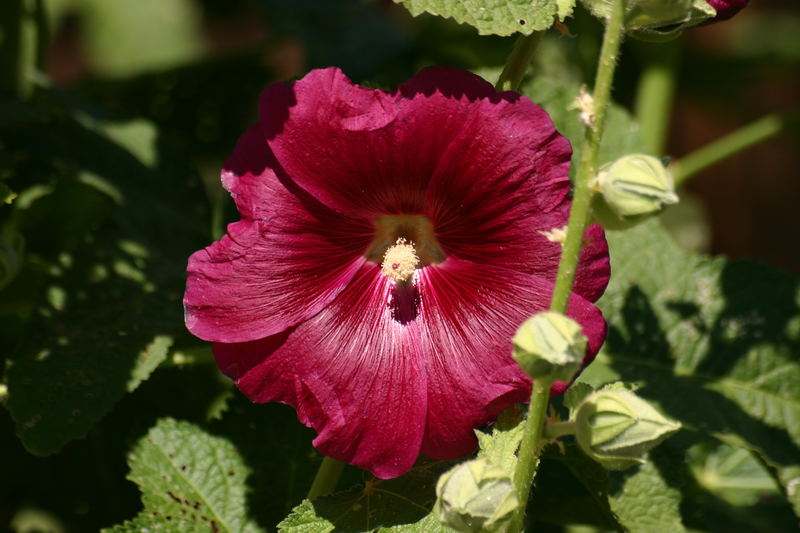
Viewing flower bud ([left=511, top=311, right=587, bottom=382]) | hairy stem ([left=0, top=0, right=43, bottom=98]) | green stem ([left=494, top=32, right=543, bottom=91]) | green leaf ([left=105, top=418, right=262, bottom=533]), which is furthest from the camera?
hairy stem ([left=0, top=0, right=43, bottom=98])

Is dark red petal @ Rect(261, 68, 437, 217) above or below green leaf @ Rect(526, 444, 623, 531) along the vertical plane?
above

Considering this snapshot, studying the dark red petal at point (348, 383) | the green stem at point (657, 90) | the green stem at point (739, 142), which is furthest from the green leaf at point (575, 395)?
the green stem at point (657, 90)

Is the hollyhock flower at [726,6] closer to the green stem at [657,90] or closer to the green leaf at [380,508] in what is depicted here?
the green leaf at [380,508]

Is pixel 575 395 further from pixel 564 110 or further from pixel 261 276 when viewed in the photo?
pixel 564 110

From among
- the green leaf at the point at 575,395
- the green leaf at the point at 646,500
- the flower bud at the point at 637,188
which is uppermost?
the flower bud at the point at 637,188

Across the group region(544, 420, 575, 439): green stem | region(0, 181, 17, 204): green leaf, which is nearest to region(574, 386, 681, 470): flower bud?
region(544, 420, 575, 439): green stem

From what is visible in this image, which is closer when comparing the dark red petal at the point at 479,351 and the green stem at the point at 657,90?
the dark red petal at the point at 479,351

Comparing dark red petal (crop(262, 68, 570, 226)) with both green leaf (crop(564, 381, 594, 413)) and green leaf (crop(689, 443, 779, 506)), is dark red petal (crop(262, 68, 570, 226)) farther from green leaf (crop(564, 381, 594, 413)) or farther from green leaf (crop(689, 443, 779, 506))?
green leaf (crop(689, 443, 779, 506))
